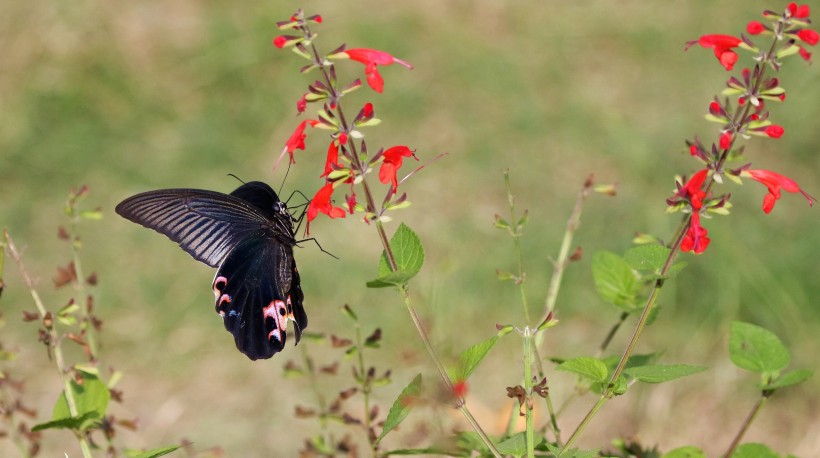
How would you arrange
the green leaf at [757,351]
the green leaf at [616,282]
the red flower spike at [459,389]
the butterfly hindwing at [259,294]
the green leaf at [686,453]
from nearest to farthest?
the red flower spike at [459,389], the green leaf at [686,453], the green leaf at [757,351], the green leaf at [616,282], the butterfly hindwing at [259,294]

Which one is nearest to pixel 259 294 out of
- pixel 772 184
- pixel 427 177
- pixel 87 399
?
pixel 87 399

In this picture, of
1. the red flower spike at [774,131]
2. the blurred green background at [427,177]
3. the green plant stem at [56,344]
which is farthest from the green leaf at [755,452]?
the blurred green background at [427,177]

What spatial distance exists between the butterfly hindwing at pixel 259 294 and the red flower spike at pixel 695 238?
0.89 metres

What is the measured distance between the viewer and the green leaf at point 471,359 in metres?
1.39

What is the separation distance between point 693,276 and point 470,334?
101 cm

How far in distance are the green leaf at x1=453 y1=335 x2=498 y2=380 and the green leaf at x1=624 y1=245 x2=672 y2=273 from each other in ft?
0.87

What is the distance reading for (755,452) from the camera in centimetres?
156

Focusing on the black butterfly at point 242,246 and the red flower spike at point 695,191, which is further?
the black butterfly at point 242,246

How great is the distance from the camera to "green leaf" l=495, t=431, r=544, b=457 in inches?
54.2

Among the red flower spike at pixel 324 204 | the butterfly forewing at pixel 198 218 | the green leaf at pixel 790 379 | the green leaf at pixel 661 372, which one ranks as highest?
the butterfly forewing at pixel 198 218

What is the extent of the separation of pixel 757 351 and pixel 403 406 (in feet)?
2.29

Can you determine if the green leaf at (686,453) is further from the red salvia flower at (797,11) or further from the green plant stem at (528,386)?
the red salvia flower at (797,11)

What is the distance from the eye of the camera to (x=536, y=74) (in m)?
5.71

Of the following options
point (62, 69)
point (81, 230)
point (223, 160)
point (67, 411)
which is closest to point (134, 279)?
point (81, 230)
